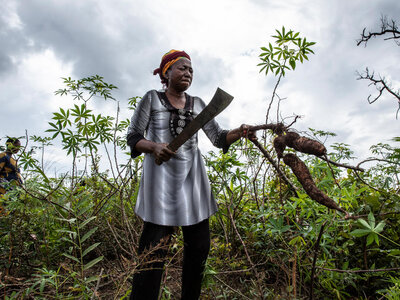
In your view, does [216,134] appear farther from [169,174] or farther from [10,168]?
[10,168]

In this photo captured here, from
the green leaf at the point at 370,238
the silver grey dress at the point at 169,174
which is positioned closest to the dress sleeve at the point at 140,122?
the silver grey dress at the point at 169,174

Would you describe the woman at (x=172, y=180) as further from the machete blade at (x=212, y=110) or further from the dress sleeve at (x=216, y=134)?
the machete blade at (x=212, y=110)

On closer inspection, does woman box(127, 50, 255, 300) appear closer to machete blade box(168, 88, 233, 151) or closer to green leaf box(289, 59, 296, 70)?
machete blade box(168, 88, 233, 151)

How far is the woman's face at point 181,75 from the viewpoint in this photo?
1691 mm

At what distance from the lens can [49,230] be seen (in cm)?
229

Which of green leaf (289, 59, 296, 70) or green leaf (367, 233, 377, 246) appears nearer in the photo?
green leaf (367, 233, 377, 246)

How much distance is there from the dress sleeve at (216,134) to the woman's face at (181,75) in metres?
0.19

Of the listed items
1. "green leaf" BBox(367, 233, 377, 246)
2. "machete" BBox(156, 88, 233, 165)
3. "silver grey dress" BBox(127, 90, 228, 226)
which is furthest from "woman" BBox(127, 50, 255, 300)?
"green leaf" BBox(367, 233, 377, 246)

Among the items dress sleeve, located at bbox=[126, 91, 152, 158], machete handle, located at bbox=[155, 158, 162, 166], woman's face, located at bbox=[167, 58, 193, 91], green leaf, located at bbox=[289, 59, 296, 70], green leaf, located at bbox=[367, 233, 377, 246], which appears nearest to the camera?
green leaf, located at bbox=[367, 233, 377, 246]

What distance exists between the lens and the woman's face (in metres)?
1.69

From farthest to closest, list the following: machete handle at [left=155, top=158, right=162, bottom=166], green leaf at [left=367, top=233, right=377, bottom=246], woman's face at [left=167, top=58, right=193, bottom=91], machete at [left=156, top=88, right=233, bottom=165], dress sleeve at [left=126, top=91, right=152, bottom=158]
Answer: woman's face at [left=167, top=58, right=193, bottom=91] < dress sleeve at [left=126, top=91, right=152, bottom=158] < machete handle at [left=155, top=158, right=162, bottom=166] < machete at [left=156, top=88, right=233, bottom=165] < green leaf at [left=367, top=233, right=377, bottom=246]

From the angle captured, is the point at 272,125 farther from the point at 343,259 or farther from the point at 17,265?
the point at 17,265

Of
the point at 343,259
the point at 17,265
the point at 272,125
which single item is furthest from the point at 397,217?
the point at 17,265

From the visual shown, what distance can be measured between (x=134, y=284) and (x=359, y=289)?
1.48 meters
